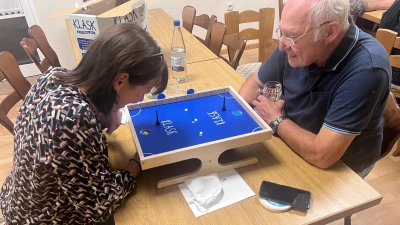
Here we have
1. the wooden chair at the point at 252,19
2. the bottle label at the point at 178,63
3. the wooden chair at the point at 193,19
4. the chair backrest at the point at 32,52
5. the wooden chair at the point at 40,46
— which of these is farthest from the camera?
the wooden chair at the point at 193,19

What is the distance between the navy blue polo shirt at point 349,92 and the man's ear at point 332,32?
4cm

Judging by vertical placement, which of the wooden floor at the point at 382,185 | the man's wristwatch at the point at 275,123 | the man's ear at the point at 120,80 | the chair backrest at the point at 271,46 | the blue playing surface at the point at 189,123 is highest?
the man's ear at the point at 120,80

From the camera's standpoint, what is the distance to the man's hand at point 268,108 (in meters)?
1.28

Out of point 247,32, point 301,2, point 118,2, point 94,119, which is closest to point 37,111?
point 94,119

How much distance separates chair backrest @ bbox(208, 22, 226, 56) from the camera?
87.2 inches

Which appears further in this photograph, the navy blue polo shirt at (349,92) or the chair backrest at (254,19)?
the chair backrest at (254,19)

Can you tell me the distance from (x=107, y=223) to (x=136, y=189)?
0.92 ft

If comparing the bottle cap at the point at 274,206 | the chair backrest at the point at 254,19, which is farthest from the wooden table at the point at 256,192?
the chair backrest at the point at 254,19

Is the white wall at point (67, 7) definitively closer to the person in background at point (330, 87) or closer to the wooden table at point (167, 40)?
the wooden table at point (167, 40)

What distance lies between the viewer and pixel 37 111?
0.93 m

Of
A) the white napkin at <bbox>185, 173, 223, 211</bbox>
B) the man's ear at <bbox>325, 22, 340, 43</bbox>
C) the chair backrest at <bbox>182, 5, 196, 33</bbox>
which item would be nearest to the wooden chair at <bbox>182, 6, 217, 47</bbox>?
the chair backrest at <bbox>182, 5, 196, 33</bbox>

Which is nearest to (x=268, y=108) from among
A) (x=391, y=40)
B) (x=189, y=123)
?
(x=189, y=123)

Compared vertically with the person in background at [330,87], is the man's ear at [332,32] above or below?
above

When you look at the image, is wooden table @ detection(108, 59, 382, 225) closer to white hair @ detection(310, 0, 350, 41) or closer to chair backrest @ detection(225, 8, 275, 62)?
white hair @ detection(310, 0, 350, 41)
